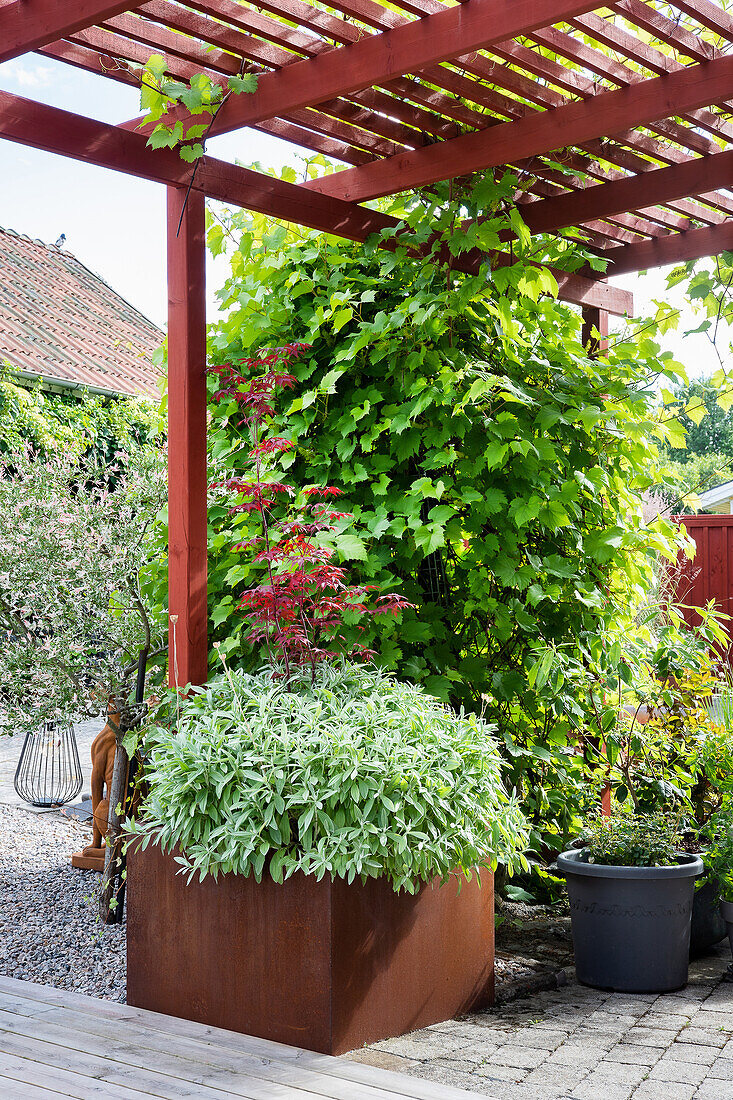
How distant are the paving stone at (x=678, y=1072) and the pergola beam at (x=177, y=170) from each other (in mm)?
2738

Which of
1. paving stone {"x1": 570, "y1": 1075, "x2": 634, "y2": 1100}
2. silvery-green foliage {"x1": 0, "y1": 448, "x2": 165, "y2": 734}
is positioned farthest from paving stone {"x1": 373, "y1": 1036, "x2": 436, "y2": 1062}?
silvery-green foliage {"x1": 0, "y1": 448, "x2": 165, "y2": 734}

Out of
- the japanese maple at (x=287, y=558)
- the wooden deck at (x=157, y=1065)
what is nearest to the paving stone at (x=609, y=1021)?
the wooden deck at (x=157, y=1065)

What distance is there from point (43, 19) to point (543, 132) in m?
1.53

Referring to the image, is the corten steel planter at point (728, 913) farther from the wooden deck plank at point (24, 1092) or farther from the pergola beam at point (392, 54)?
the pergola beam at point (392, 54)

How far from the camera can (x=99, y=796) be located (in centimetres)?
446

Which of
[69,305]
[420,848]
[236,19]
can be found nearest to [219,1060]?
[420,848]

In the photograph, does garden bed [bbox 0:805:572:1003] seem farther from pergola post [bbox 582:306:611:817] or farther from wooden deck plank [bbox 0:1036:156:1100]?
pergola post [bbox 582:306:611:817]

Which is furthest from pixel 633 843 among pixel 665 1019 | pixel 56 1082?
pixel 56 1082

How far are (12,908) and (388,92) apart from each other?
10.6 feet

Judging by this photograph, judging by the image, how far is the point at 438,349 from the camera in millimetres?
3822

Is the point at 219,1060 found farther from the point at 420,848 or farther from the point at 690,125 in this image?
the point at 690,125

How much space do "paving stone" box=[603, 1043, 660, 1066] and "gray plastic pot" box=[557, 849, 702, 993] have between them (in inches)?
19.3

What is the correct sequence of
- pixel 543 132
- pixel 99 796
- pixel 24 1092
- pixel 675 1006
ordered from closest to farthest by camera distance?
pixel 24 1092, pixel 675 1006, pixel 543 132, pixel 99 796

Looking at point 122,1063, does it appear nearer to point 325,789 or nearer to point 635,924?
point 325,789
